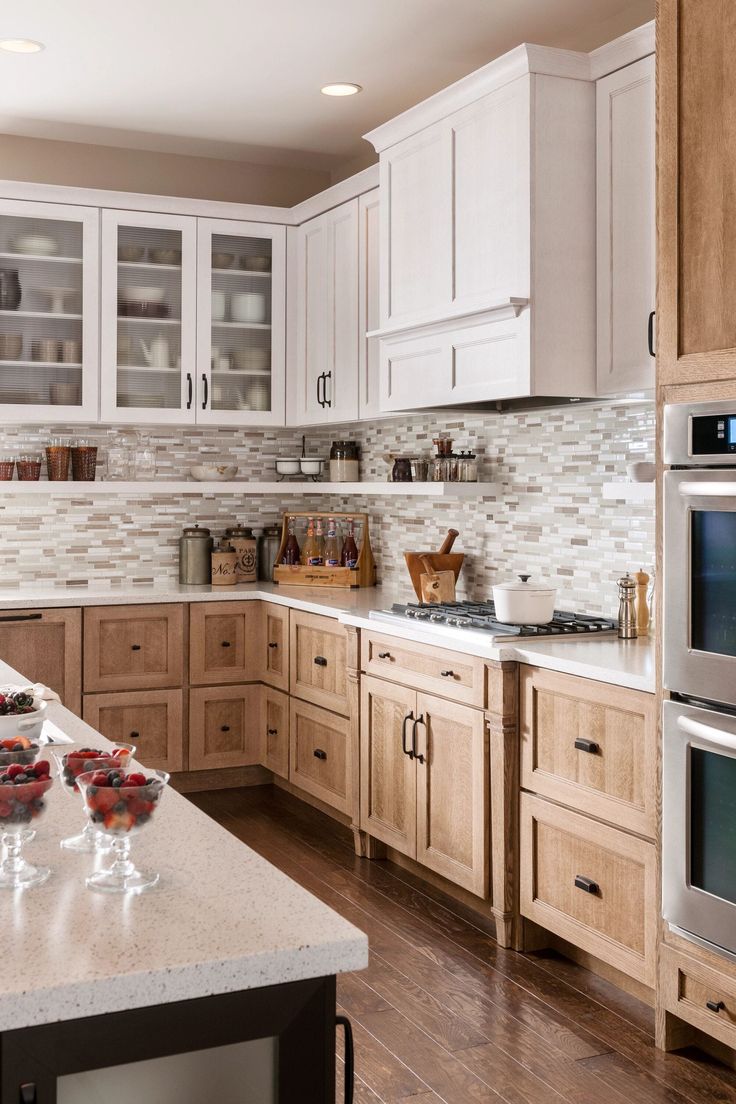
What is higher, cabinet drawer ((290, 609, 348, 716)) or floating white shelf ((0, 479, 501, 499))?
floating white shelf ((0, 479, 501, 499))

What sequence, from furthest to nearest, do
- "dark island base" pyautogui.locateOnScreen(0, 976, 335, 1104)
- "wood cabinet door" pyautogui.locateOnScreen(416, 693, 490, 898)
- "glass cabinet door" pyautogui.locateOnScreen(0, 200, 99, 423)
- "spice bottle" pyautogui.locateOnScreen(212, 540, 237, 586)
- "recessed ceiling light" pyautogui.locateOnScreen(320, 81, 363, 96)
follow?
"spice bottle" pyautogui.locateOnScreen(212, 540, 237, 586) → "glass cabinet door" pyautogui.locateOnScreen(0, 200, 99, 423) → "recessed ceiling light" pyautogui.locateOnScreen(320, 81, 363, 96) → "wood cabinet door" pyautogui.locateOnScreen(416, 693, 490, 898) → "dark island base" pyautogui.locateOnScreen(0, 976, 335, 1104)

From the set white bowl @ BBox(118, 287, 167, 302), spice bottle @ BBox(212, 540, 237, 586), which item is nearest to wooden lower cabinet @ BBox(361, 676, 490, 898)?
spice bottle @ BBox(212, 540, 237, 586)

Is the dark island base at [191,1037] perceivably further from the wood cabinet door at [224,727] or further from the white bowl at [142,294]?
the white bowl at [142,294]

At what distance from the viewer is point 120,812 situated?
1.48 metres

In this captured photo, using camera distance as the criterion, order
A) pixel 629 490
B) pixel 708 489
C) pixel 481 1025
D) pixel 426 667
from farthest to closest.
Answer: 1. pixel 426 667
2. pixel 629 490
3. pixel 481 1025
4. pixel 708 489

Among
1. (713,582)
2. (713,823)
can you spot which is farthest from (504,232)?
(713,823)

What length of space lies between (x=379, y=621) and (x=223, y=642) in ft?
4.36

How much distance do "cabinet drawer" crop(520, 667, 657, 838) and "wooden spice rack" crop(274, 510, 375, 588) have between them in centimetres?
209

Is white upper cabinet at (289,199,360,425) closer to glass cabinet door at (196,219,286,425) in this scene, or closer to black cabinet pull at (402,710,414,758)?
glass cabinet door at (196,219,286,425)

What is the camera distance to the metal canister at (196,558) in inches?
217

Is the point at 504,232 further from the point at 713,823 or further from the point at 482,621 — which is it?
the point at 713,823

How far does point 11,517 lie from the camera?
5.35m

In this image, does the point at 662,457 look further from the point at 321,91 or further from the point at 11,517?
the point at 11,517

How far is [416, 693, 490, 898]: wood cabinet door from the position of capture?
3.44 metres
